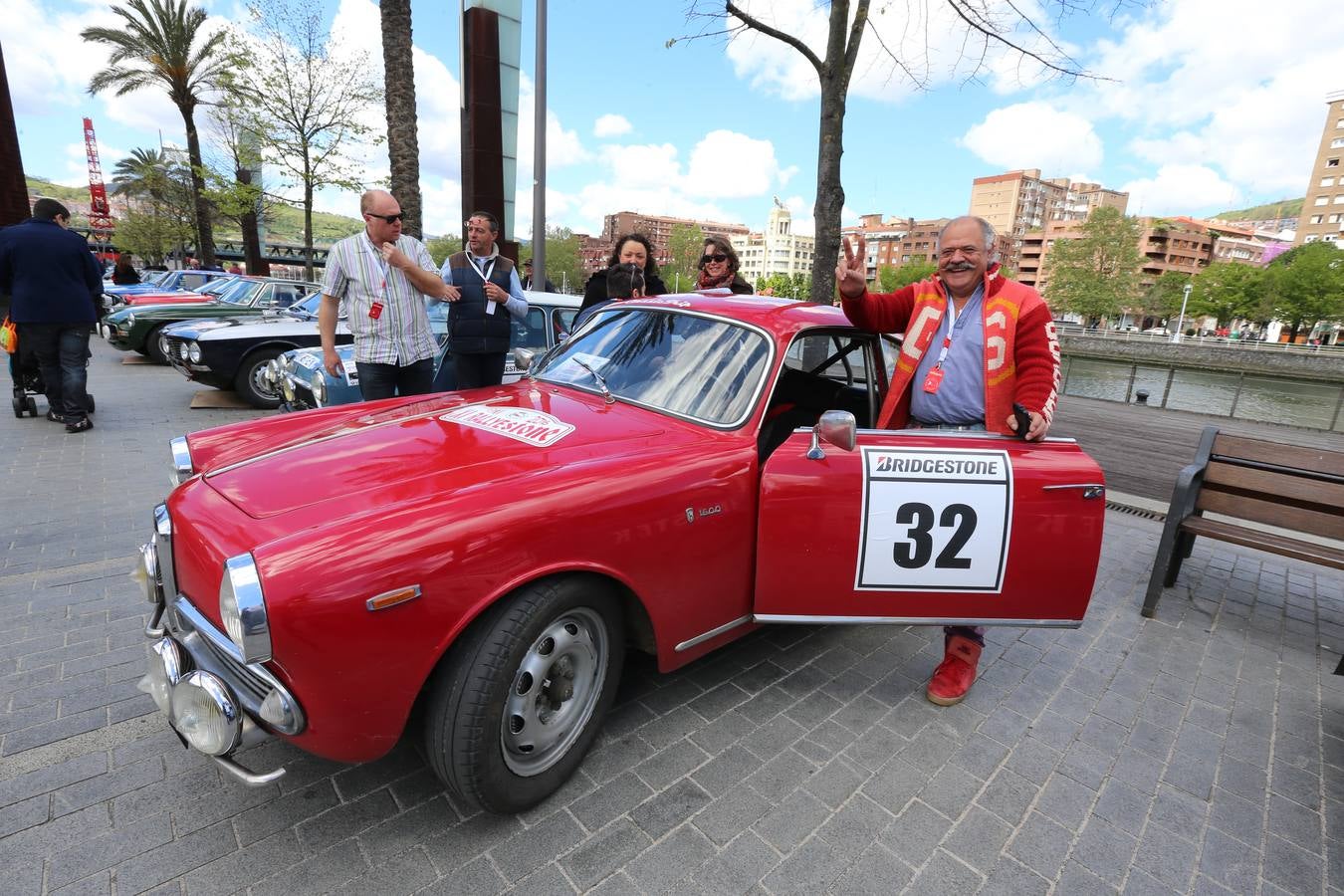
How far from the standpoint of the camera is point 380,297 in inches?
173

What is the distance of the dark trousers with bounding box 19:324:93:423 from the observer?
6.54 metres

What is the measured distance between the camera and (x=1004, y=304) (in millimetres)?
2887

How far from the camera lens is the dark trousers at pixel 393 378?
4539mm

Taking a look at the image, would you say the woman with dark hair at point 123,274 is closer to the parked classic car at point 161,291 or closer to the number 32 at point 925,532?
the parked classic car at point 161,291

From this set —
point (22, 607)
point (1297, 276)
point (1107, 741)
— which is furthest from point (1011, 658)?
point (1297, 276)

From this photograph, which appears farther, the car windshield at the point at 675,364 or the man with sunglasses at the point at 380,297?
the man with sunglasses at the point at 380,297

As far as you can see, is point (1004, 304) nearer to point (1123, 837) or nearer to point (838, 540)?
point (838, 540)

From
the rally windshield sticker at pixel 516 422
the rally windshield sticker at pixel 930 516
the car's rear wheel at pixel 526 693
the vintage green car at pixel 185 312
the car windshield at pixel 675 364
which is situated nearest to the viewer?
the car's rear wheel at pixel 526 693

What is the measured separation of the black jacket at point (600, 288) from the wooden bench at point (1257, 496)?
4.04 m

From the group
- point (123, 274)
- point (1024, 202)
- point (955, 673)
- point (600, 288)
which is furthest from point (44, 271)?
point (1024, 202)

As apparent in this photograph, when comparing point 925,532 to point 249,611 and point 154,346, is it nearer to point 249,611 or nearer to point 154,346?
point 249,611

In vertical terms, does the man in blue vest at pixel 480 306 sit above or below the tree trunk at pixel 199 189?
below

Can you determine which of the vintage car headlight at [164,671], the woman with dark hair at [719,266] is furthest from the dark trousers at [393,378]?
the vintage car headlight at [164,671]

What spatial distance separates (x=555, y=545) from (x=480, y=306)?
3.41m
